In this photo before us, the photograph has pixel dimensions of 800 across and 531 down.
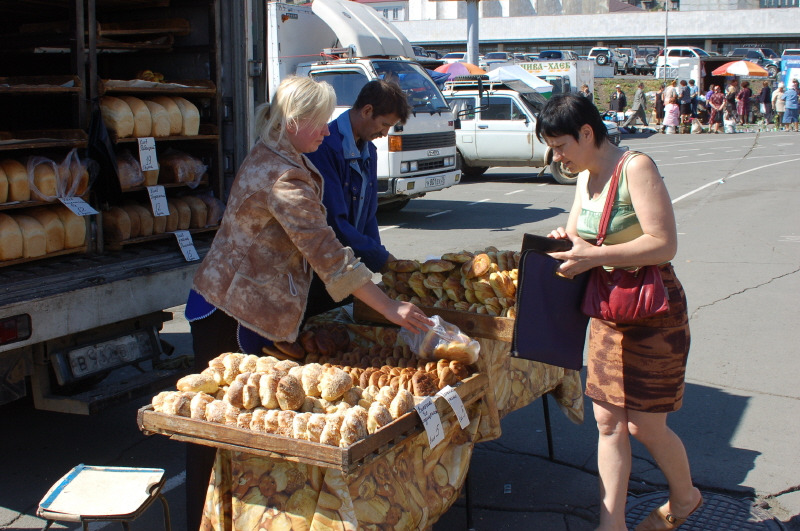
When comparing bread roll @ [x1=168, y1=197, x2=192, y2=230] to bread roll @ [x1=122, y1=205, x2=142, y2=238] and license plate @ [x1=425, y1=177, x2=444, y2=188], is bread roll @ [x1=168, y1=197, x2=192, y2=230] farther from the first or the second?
license plate @ [x1=425, y1=177, x2=444, y2=188]

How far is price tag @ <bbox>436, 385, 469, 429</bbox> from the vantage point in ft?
9.97

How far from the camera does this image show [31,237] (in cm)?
424

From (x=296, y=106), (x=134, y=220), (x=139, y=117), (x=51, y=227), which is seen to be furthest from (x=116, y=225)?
(x=296, y=106)

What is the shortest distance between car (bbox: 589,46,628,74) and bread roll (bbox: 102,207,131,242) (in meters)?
46.9

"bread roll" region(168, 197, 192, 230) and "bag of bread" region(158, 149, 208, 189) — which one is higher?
"bag of bread" region(158, 149, 208, 189)

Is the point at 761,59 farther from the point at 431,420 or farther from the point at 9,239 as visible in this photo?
the point at 431,420

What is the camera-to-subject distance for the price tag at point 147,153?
4.67 meters

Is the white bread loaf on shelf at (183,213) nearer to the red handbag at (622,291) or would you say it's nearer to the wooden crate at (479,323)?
the wooden crate at (479,323)

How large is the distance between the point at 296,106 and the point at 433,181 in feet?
32.1

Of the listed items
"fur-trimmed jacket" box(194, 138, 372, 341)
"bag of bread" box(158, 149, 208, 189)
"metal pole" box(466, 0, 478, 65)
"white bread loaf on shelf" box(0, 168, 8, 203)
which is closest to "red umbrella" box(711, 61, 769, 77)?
"metal pole" box(466, 0, 478, 65)

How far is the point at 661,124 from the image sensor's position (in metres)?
33.3

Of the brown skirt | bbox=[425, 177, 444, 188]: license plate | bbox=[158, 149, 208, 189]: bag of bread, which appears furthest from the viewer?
bbox=[425, 177, 444, 188]: license plate

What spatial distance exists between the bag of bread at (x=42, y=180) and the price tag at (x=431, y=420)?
8.44ft

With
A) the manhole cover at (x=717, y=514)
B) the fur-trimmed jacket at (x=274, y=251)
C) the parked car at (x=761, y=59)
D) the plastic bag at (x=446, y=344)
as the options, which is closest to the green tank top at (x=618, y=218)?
the plastic bag at (x=446, y=344)
